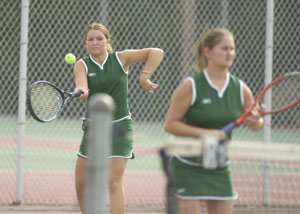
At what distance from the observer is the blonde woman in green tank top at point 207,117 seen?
379cm

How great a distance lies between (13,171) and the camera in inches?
359

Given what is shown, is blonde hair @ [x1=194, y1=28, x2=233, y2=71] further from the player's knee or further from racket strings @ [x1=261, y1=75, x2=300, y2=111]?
racket strings @ [x1=261, y1=75, x2=300, y2=111]

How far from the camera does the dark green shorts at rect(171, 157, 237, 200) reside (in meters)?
3.79

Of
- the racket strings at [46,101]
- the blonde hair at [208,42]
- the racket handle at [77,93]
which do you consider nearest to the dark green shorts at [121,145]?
the racket strings at [46,101]

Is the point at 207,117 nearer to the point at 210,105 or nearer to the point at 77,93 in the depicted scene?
the point at 210,105

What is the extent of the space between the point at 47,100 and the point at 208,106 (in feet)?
5.44

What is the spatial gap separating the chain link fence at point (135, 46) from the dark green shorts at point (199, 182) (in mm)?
3313

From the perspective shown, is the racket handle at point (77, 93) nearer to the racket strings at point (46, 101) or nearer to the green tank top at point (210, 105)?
the racket strings at point (46, 101)

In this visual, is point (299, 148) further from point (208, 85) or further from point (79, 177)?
point (79, 177)

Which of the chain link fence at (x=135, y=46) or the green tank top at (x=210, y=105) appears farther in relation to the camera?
the chain link fence at (x=135, y=46)

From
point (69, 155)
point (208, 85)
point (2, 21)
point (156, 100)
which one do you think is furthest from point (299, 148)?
point (69, 155)

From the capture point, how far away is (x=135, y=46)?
1048cm

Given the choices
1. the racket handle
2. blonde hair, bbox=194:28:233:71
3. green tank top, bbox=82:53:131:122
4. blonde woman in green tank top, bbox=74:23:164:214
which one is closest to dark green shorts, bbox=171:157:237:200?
blonde hair, bbox=194:28:233:71

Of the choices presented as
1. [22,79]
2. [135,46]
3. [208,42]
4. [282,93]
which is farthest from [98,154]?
[135,46]
